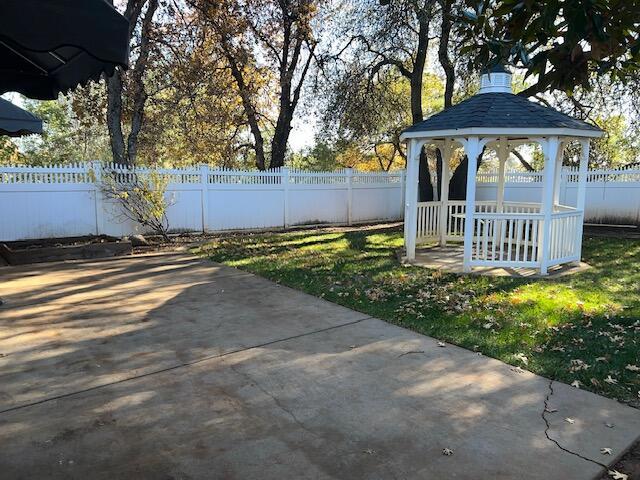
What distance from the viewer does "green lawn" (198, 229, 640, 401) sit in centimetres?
423

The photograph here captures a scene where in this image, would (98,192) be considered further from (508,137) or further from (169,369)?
(508,137)

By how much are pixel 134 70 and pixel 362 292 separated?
11056mm

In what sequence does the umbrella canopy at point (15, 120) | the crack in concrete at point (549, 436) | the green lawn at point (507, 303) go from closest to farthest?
the crack in concrete at point (549, 436), the green lawn at point (507, 303), the umbrella canopy at point (15, 120)

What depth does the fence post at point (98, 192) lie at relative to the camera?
35.3ft

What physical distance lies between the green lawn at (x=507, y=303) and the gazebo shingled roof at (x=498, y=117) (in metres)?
2.41

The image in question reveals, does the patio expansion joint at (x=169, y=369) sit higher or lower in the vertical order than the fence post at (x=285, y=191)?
lower

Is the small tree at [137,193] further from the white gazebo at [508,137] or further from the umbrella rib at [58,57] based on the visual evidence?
the umbrella rib at [58,57]

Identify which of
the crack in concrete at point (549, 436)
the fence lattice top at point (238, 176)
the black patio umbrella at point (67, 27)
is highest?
the black patio umbrella at point (67, 27)

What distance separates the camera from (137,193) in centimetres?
1113

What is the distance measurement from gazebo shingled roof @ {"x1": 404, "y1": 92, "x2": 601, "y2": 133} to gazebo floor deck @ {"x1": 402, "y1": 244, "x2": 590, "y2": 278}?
2350mm

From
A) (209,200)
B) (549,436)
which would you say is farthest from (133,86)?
(549,436)

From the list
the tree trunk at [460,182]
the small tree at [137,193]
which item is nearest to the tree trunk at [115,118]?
the small tree at [137,193]

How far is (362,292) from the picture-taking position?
21.6ft

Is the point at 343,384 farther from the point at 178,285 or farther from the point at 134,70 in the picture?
the point at 134,70
